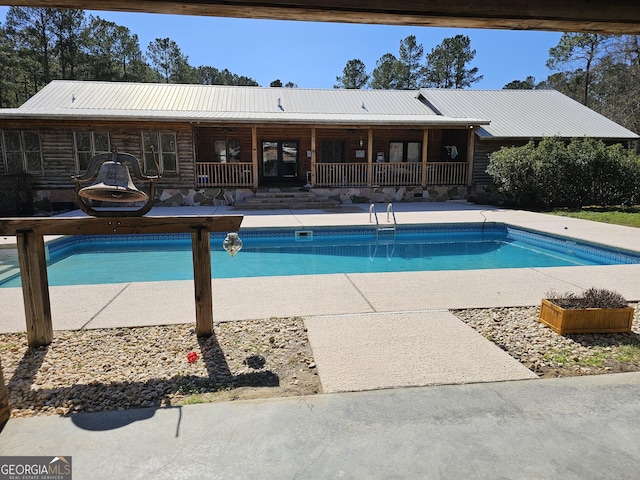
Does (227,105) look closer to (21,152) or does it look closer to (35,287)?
(21,152)

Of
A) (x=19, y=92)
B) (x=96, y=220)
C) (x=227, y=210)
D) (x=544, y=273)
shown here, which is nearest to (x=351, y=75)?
(x=19, y=92)

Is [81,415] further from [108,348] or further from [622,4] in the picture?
[622,4]

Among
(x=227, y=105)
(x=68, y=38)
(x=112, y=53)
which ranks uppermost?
(x=112, y=53)

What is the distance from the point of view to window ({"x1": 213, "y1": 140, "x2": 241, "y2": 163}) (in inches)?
730

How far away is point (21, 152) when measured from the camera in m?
14.8

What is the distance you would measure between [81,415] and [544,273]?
6.43 m

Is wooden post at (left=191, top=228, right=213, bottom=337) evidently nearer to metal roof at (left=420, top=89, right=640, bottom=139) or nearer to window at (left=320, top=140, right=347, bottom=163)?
metal roof at (left=420, top=89, right=640, bottom=139)

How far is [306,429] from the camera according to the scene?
255 centimetres

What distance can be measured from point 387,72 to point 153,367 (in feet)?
147

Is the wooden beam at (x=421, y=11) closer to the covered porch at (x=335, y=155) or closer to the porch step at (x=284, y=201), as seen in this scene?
the porch step at (x=284, y=201)

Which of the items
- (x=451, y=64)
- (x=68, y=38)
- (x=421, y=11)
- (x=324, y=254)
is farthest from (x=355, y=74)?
(x=421, y=11)

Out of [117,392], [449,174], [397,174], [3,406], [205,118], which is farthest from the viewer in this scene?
[449,174]

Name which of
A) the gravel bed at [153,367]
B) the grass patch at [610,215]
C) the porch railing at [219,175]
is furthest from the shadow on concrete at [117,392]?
the porch railing at [219,175]

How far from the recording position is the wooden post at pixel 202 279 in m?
3.85
